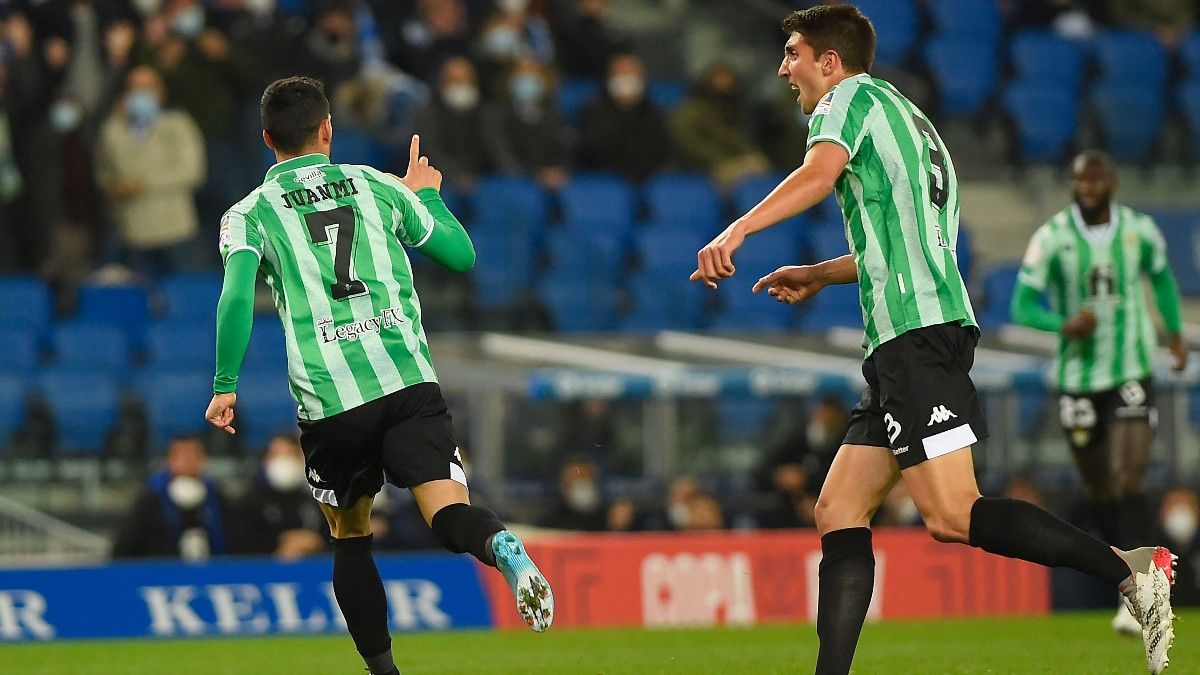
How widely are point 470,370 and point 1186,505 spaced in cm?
488

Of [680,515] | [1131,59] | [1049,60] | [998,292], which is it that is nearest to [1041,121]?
[1049,60]

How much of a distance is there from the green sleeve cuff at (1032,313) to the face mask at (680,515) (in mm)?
3564

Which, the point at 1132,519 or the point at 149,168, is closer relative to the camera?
the point at 1132,519

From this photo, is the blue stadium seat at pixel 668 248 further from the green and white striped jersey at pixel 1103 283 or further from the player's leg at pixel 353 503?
the player's leg at pixel 353 503

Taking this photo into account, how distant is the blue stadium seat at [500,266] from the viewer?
50.8 ft

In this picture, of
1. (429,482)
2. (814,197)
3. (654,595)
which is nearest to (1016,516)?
(814,197)

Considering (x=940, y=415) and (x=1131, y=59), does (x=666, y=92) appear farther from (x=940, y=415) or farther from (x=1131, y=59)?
(x=940, y=415)

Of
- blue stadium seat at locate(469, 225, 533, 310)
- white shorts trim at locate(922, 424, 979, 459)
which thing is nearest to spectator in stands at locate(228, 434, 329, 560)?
blue stadium seat at locate(469, 225, 533, 310)

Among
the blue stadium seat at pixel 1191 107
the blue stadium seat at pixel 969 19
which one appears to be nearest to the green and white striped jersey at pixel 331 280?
the blue stadium seat at pixel 1191 107

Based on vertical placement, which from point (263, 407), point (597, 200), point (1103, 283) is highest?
point (597, 200)

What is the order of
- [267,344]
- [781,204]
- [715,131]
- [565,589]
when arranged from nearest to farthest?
[781,204] < [565,589] < [267,344] < [715,131]

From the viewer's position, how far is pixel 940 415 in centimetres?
581

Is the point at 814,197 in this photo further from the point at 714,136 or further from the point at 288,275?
the point at 714,136

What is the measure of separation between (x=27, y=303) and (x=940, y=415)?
1068cm
